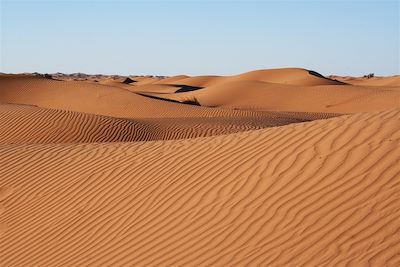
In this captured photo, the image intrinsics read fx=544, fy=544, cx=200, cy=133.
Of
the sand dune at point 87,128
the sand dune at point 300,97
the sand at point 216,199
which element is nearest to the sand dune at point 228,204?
the sand at point 216,199

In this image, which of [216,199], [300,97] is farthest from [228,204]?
[300,97]

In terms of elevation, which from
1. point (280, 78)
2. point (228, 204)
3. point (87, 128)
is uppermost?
point (280, 78)

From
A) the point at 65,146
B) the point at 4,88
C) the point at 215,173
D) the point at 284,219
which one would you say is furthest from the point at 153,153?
the point at 4,88

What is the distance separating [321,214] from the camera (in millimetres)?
5277

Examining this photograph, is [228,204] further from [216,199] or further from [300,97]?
[300,97]

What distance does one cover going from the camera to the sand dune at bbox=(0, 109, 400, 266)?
5.00m

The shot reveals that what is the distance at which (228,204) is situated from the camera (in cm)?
616

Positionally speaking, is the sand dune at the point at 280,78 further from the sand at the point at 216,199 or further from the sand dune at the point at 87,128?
the sand at the point at 216,199

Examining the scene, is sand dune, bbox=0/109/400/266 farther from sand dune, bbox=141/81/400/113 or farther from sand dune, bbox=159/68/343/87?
sand dune, bbox=159/68/343/87

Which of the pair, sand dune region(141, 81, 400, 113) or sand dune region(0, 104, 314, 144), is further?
sand dune region(141, 81, 400, 113)

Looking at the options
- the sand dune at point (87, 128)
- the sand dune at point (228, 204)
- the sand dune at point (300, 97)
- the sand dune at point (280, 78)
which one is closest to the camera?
the sand dune at point (228, 204)

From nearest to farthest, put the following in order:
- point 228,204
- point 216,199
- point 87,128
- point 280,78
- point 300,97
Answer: point 228,204 < point 216,199 < point 87,128 < point 300,97 < point 280,78

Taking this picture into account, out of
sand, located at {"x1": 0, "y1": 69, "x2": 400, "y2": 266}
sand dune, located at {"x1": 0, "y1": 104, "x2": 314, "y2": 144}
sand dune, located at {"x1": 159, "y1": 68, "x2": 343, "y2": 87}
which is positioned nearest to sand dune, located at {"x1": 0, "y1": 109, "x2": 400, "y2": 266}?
sand, located at {"x1": 0, "y1": 69, "x2": 400, "y2": 266}

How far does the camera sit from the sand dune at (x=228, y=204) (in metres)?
5.00
